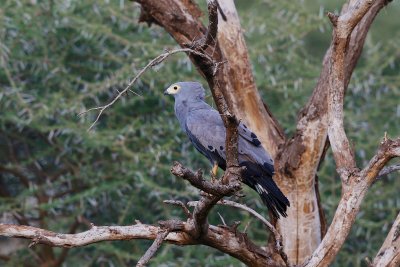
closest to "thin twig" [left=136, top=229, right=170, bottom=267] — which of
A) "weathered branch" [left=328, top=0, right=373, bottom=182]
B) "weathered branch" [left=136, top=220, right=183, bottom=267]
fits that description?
"weathered branch" [left=136, top=220, right=183, bottom=267]

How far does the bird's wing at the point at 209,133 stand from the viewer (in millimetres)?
3867

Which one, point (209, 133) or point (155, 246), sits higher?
point (209, 133)

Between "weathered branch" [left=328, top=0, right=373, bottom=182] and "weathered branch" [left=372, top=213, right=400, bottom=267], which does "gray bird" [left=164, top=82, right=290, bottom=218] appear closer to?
"weathered branch" [left=328, top=0, right=373, bottom=182]

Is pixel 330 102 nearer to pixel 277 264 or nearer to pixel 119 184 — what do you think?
pixel 277 264

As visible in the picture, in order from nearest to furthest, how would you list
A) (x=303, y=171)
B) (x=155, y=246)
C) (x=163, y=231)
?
1. (x=155, y=246)
2. (x=163, y=231)
3. (x=303, y=171)

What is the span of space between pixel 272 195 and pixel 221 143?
0.30 m

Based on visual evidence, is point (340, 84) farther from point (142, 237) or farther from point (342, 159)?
point (142, 237)

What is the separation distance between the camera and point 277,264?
408 cm

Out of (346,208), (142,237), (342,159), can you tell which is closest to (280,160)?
(342,159)

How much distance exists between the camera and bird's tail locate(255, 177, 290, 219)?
12.2 feet

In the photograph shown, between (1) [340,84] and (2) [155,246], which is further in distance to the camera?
(1) [340,84]

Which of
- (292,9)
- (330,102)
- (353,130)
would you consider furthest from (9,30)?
(330,102)

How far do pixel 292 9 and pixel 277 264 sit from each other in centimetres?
294

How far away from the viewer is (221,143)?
3852mm
